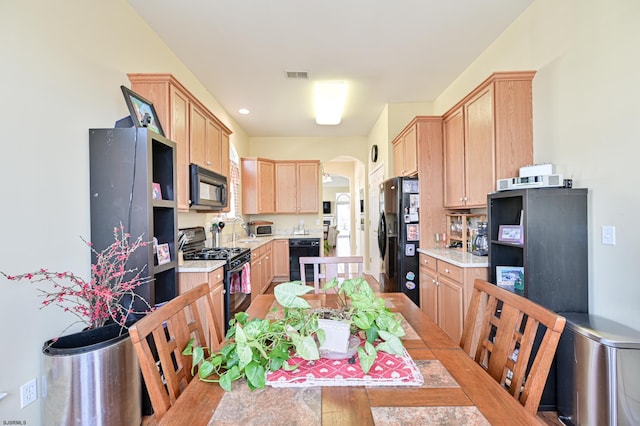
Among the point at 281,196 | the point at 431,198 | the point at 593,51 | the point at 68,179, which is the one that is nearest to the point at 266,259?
the point at 281,196

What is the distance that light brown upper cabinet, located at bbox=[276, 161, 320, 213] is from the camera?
18.9 feet

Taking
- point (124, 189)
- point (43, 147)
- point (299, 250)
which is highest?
point (43, 147)

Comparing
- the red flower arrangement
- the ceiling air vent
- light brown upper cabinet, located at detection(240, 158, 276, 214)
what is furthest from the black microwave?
light brown upper cabinet, located at detection(240, 158, 276, 214)

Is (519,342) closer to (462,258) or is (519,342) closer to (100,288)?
(462,258)

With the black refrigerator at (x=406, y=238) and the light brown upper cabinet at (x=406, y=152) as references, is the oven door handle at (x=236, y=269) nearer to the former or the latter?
the black refrigerator at (x=406, y=238)

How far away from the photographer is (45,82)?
5.21ft

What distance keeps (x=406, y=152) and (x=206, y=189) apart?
2.50 m

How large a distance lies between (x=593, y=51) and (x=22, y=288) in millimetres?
3518

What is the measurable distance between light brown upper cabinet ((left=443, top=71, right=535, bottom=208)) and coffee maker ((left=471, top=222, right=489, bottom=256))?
27 centimetres

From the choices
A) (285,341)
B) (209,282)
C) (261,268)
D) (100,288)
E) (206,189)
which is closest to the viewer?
(285,341)

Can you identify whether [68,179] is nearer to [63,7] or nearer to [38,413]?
[63,7]

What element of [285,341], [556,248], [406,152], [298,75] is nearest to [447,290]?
[556,248]

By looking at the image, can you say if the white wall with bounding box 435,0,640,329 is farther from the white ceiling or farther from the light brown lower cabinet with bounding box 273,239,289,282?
the light brown lower cabinet with bounding box 273,239,289,282

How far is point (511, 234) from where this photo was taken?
2.23m
